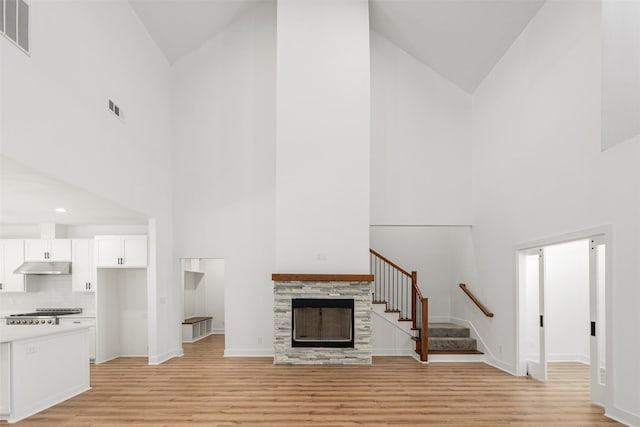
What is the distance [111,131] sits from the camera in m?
7.21

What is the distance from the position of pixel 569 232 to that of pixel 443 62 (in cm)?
479

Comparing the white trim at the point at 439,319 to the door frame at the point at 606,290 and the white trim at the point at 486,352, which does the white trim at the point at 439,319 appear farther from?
the door frame at the point at 606,290

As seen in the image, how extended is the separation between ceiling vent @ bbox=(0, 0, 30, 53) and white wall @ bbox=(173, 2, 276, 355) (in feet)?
16.5

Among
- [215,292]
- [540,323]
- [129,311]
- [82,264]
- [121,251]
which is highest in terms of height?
[121,251]

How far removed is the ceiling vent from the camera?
15.1 feet

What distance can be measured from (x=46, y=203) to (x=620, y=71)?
7965mm

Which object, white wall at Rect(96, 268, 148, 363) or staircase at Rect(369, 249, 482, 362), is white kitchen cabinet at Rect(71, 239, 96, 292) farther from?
staircase at Rect(369, 249, 482, 362)

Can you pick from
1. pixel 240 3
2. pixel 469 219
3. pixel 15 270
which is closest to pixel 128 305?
pixel 15 270

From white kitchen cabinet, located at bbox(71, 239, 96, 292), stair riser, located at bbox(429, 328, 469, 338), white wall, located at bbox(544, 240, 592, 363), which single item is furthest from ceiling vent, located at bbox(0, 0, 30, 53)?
white wall, located at bbox(544, 240, 592, 363)

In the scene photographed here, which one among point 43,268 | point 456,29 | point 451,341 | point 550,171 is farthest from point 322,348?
point 456,29

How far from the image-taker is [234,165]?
9875 millimetres

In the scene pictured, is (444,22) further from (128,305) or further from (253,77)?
(128,305)

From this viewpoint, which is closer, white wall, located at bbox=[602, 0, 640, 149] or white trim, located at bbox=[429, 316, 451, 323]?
white wall, located at bbox=[602, 0, 640, 149]

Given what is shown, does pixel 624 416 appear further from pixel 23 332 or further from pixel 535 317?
pixel 23 332
